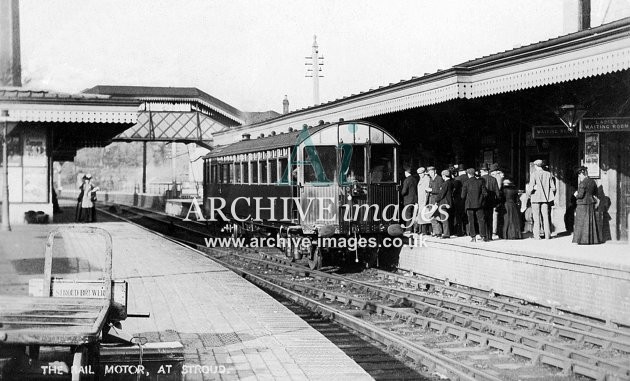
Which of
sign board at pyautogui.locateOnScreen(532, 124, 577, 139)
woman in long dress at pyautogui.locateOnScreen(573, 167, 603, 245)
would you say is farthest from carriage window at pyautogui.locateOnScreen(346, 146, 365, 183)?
woman in long dress at pyautogui.locateOnScreen(573, 167, 603, 245)

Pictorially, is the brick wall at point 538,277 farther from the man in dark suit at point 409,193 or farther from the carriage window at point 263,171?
the carriage window at point 263,171

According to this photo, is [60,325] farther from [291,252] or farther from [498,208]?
[498,208]

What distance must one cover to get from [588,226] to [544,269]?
2.05 m

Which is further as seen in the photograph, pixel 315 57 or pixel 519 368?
pixel 315 57

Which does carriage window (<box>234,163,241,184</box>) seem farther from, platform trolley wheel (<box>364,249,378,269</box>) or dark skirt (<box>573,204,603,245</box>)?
dark skirt (<box>573,204,603,245</box>)

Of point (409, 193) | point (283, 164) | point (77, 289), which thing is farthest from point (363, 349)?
point (283, 164)

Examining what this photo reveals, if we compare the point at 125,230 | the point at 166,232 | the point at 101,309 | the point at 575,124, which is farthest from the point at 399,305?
the point at 166,232

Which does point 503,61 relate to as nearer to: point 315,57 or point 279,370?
point 279,370

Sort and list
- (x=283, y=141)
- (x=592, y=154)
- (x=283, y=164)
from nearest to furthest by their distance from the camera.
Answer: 1. (x=592, y=154)
2. (x=283, y=164)
3. (x=283, y=141)

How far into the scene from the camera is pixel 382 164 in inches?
594

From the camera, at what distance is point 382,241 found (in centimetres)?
1540

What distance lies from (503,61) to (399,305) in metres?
5.00

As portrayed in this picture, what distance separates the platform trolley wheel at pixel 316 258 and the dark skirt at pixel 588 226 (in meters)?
5.26

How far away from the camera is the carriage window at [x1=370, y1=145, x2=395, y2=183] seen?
49.1ft
